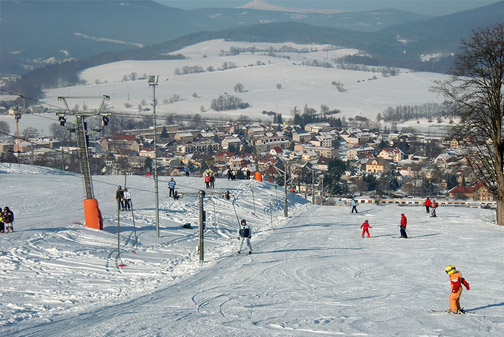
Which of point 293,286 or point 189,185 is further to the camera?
point 189,185

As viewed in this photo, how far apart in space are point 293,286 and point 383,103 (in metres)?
168

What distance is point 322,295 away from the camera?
49.1 ft

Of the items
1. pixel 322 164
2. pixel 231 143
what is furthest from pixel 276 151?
pixel 322 164

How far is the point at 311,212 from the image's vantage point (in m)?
35.8

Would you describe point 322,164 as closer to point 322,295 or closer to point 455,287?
point 322,295

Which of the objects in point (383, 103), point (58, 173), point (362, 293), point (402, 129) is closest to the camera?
point (362, 293)

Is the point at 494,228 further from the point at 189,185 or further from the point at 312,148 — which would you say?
the point at 312,148

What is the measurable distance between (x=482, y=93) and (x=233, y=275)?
15.9 m

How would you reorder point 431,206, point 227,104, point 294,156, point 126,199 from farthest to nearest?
point 227,104 → point 294,156 → point 431,206 → point 126,199

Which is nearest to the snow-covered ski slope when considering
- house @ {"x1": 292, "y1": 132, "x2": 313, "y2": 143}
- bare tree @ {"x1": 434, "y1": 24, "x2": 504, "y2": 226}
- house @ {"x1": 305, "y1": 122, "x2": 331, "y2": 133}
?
bare tree @ {"x1": 434, "y1": 24, "x2": 504, "y2": 226}

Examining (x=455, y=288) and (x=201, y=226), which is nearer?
(x=455, y=288)

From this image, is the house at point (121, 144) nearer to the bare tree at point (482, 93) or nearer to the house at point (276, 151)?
the house at point (276, 151)

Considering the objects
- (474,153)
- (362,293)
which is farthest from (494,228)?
(362,293)

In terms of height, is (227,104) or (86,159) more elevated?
(227,104)
